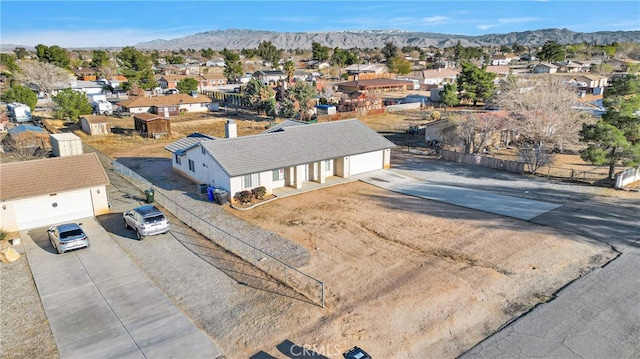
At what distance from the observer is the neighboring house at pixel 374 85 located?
Result: 92375mm

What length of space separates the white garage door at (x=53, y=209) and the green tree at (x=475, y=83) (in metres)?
62.3

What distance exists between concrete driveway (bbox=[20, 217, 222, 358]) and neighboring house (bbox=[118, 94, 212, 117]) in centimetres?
4768

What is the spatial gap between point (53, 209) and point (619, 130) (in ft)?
125

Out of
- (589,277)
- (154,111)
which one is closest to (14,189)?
(589,277)

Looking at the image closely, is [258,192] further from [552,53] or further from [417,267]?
[552,53]

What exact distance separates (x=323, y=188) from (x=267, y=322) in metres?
17.5

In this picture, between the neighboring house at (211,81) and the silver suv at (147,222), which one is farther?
the neighboring house at (211,81)

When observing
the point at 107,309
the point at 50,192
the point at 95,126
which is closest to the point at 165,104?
the point at 95,126

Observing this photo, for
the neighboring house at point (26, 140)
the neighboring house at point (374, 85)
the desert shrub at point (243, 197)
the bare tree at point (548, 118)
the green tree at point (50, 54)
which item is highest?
the green tree at point (50, 54)

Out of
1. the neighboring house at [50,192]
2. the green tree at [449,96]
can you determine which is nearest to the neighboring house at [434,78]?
the green tree at [449,96]

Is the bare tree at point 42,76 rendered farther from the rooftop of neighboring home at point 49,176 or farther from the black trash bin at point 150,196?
the black trash bin at point 150,196

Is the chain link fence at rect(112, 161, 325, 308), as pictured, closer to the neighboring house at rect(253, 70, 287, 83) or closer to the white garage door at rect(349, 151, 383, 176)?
the white garage door at rect(349, 151, 383, 176)

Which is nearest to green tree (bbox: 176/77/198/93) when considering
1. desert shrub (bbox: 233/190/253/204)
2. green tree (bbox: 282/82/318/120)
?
green tree (bbox: 282/82/318/120)

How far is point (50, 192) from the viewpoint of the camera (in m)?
24.9
